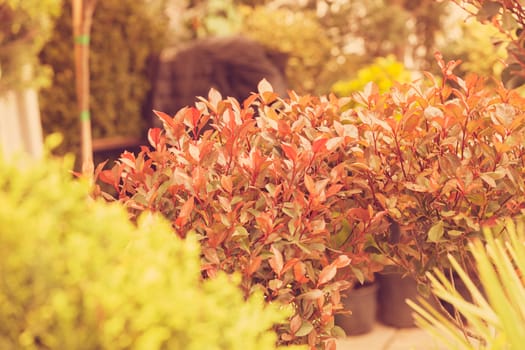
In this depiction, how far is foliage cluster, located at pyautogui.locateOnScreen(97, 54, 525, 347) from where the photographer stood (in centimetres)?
139

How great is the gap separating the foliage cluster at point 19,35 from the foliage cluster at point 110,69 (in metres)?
1.13

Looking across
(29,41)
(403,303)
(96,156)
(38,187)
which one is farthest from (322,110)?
(96,156)

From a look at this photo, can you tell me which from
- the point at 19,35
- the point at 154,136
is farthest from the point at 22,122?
the point at 154,136

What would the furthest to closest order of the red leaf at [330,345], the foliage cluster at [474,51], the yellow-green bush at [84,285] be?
the foliage cluster at [474,51] → the red leaf at [330,345] → the yellow-green bush at [84,285]

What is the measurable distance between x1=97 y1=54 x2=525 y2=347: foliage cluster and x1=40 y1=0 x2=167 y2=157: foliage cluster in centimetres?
366

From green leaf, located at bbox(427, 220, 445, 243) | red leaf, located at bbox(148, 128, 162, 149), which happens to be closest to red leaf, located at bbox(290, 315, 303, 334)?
green leaf, located at bbox(427, 220, 445, 243)

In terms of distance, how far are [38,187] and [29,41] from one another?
3.34 metres

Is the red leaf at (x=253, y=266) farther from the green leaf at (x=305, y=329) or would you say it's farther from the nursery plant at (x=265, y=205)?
the green leaf at (x=305, y=329)

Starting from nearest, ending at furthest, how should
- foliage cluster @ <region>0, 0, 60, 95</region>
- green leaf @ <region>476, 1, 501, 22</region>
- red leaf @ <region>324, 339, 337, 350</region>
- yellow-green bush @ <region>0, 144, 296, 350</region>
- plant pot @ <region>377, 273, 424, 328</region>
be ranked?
yellow-green bush @ <region>0, 144, 296, 350</region>
red leaf @ <region>324, 339, 337, 350</region>
green leaf @ <region>476, 1, 501, 22</region>
plant pot @ <region>377, 273, 424, 328</region>
foliage cluster @ <region>0, 0, 60, 95</region>

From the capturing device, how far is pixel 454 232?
156 centimetres

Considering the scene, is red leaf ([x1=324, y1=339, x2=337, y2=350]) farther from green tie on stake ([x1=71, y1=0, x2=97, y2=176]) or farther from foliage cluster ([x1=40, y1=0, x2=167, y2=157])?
foliage cluster ([x1=40, y1=0, x2=167, y2=157])

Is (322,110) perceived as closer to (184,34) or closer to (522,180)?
(522,180)

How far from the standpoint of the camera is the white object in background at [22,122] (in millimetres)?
4660

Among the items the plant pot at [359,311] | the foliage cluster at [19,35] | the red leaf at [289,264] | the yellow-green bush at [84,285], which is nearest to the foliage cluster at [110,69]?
the foliage cluster at [19,35]
